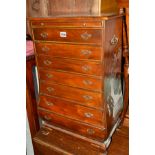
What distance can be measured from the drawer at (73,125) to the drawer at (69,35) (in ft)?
2.20

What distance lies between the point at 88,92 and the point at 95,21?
52 cm

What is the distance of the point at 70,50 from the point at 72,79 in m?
0.23

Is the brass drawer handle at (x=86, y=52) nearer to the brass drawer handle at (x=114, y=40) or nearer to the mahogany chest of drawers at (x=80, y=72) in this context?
the mahogany chest of drawers at (x=80, y=72)

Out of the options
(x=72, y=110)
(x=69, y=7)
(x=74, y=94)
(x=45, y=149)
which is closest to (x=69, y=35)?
(x=69, y=7)

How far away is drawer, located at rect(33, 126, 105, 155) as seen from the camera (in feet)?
5.08

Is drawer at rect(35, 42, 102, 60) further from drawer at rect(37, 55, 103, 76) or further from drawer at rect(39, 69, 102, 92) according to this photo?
drawer at rect(39, 69, 102, 92)

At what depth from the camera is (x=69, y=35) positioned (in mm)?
1356

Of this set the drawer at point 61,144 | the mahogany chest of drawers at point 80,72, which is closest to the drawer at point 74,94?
the mahogany chest of drawers at point 80,72

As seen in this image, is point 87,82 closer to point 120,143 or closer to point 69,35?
point 69,35
